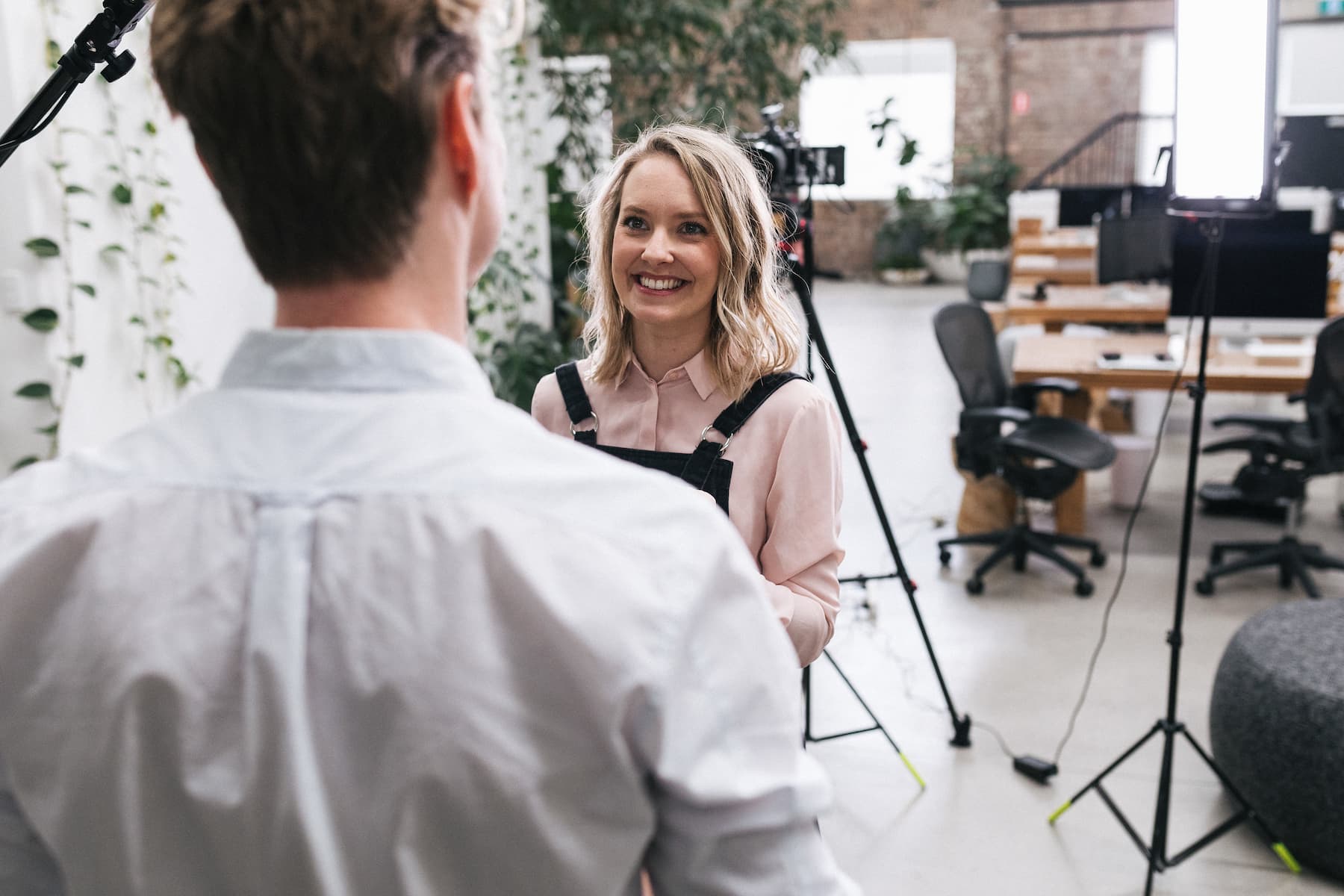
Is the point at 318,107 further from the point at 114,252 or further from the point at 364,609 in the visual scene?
the point at 114,252

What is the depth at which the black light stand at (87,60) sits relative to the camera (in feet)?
3.67

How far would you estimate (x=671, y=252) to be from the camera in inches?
65.7

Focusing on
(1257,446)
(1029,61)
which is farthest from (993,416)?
(1029,61)

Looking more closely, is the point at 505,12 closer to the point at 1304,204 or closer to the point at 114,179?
the point at 114,179

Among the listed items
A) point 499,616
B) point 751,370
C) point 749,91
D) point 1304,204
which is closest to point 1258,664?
point 751,370

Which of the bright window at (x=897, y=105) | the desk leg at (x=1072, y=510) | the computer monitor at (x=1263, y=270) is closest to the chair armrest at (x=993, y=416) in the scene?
the desk leg at (x=1072, y=510)

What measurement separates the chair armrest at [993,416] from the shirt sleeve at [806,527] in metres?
2.76

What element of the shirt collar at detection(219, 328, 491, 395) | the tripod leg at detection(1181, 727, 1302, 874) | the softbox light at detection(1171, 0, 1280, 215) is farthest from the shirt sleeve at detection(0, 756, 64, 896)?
the tripod leg at detection(1181, 727, 1302, 874)

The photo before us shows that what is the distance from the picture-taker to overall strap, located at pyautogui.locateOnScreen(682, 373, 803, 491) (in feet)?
5.34

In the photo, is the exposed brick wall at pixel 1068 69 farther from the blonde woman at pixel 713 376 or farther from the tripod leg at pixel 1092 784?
the blonde woman at pixel 713 376

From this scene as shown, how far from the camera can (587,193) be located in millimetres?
2121

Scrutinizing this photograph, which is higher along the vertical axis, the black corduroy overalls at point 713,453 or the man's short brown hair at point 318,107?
the man's short brown hair at point 318,107

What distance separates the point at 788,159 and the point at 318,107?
1.95 meters

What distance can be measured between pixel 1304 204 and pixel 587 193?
30.2ft
